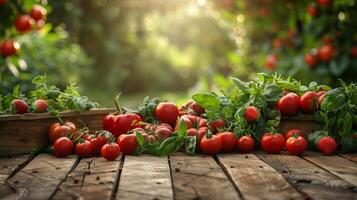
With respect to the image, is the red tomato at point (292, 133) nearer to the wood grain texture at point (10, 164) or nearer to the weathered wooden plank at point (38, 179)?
the weathered wooden plank at point (38, 179)

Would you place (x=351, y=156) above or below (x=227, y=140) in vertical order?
below

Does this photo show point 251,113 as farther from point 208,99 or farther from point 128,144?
point 128,144

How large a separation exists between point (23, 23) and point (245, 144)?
3.50 metres

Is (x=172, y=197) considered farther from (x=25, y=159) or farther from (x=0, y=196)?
(x=25, y=159)

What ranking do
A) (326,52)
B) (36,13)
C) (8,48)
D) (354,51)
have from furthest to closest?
(326,52) < (354,51) < (36,13) < (8,48)

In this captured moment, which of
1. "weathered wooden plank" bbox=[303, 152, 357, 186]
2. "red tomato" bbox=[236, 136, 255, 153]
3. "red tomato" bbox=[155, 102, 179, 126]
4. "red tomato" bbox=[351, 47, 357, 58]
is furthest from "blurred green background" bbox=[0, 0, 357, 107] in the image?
"weathered wooden plank" bbox=[303, 152, 357, 186]

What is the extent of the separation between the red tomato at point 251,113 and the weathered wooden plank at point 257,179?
0.34 m

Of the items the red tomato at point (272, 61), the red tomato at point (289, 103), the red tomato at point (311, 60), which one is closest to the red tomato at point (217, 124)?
the red tomato at point (289, 103)

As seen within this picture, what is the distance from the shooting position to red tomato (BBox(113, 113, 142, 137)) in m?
3.26

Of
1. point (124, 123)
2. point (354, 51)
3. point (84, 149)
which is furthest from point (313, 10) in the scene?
point (84, 149)

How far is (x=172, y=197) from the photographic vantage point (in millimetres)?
2016

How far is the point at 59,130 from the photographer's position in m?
3.13

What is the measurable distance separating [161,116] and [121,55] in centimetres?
1359

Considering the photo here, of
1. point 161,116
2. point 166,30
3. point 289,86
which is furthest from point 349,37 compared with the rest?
point 166,30
